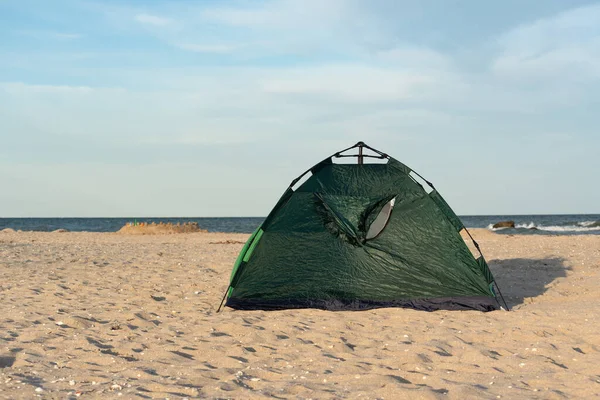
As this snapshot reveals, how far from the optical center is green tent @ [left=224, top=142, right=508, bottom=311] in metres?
8.57

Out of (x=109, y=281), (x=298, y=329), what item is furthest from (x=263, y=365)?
(x=109, y=281)

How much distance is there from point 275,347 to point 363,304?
2.63 meters

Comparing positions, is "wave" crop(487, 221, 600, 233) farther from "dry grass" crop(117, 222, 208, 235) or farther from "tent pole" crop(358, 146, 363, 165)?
"tent pole" crop(358, 146, 363, 165)

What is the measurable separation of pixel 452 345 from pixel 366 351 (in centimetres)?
99

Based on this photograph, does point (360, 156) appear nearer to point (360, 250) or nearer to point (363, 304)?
point (360, 250)

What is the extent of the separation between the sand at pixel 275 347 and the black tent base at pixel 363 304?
254mm

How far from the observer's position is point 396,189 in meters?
8.92

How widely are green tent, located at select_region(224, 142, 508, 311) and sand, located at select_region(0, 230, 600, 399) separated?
1.41 feet

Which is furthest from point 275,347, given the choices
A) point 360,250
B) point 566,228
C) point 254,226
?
point 254,226

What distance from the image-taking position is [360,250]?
28.8 feet

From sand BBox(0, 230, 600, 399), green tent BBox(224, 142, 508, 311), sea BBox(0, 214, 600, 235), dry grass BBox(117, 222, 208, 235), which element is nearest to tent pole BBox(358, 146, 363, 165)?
green tent BBox(224, 142, 508, 311)

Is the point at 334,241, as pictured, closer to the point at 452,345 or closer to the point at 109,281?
the point at 452,345

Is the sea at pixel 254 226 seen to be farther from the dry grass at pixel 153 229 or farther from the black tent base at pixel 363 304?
the black tent base at pixel 363 304

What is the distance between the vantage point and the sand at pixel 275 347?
4793 mm
